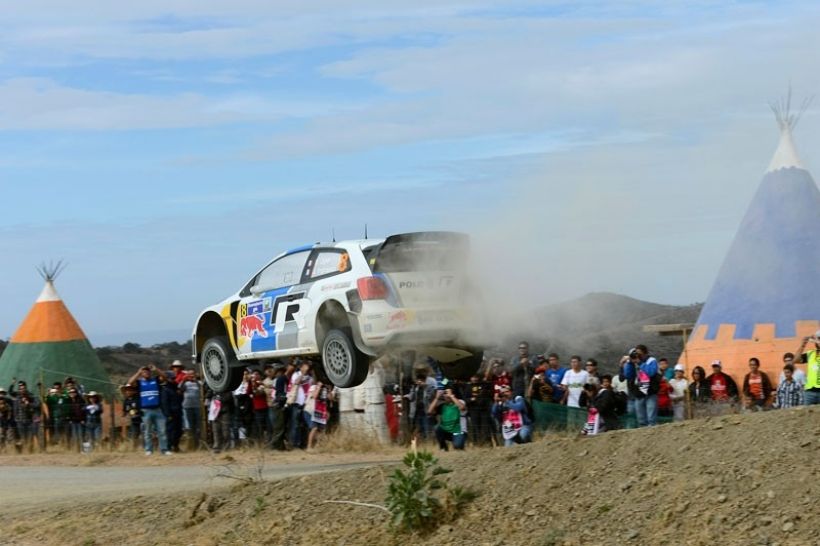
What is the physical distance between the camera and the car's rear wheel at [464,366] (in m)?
15.6

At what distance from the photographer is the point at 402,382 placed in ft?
73.2

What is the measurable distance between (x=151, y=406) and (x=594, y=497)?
48.8ft

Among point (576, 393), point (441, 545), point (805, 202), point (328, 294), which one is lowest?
point (441, 545)

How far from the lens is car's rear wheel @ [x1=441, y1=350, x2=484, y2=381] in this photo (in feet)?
51.3

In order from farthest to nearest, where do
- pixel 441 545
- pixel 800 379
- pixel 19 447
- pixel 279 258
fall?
pixel 19 447
pixel 800 379
pixel 279 258
pixel 441 545

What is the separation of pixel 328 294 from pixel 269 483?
2.30m

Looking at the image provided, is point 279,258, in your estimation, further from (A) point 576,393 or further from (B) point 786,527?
(B) point 786,527

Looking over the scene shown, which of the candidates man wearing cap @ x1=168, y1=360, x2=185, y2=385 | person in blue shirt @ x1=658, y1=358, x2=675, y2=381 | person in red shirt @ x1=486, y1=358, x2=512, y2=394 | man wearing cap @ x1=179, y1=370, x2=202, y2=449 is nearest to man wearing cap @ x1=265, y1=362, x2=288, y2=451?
man wearing cap @ x1=179, y1=370, x2=202, y2=449

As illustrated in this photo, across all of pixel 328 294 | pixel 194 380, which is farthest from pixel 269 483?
pixel 194 380

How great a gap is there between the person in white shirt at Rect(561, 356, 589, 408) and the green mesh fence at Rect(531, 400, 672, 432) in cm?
13

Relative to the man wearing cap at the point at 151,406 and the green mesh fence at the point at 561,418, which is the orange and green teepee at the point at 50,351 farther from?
the green mesh fence at the point at 561,418

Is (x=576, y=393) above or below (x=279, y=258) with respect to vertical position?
below

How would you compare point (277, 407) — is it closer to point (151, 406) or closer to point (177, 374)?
point (151, 406)

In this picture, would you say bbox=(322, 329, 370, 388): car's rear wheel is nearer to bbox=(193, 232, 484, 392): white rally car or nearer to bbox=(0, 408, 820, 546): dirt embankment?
bbox=(193, 232, 484, 392): white rally car
